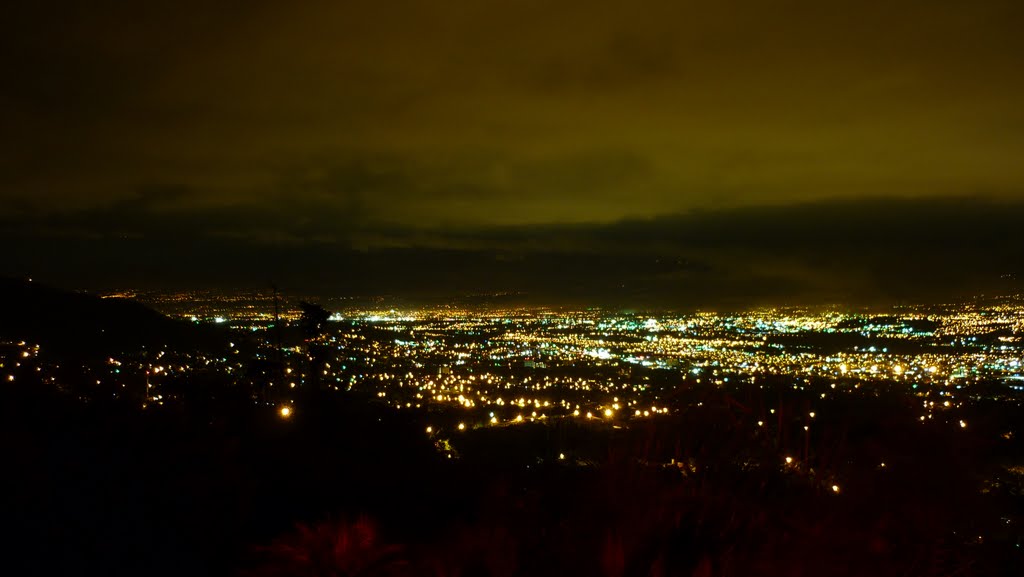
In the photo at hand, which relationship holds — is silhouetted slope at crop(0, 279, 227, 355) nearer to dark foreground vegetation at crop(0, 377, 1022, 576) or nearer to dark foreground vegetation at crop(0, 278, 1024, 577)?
dark foreground vegetation at crop(0, 278, 1024, 577)

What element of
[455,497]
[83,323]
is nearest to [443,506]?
[455,497]

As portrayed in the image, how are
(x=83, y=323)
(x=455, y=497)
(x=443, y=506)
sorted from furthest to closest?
(x=83, y=323) < (x=455, y=497) < (x=443, y=506)

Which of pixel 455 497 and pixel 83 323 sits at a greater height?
pixel 83 323

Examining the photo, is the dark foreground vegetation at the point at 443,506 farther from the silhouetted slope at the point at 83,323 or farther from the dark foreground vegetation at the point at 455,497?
the silhouetted slope at the point at 83,323

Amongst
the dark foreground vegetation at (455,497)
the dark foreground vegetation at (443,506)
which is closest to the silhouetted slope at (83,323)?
the dark foreground vegetation at (455,497)

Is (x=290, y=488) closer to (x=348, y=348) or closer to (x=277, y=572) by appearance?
(x=277, y=572)

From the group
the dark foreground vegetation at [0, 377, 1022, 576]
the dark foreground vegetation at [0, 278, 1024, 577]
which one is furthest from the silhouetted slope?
the dark foreground vegetation at [0, 377, 1022, 576]

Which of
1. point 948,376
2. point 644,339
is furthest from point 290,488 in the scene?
point 644,339

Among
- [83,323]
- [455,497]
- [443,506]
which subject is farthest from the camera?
[83,323]

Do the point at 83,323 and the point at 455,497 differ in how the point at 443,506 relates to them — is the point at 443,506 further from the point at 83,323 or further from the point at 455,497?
the point at 83,323

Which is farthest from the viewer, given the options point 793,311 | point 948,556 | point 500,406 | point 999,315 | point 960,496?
point 793,311

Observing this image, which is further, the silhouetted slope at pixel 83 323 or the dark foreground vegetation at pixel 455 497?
the silhouetted slope at pixel 83 323
